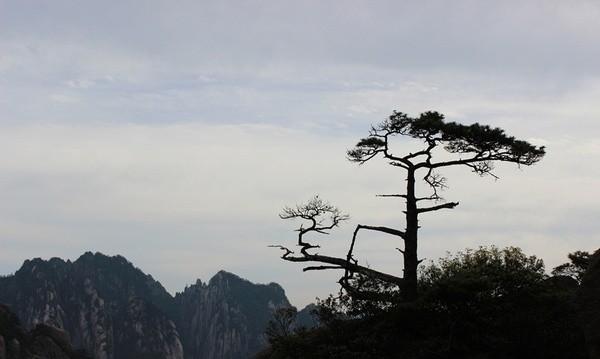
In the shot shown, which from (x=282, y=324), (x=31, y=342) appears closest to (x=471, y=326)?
(x=282, y=324)

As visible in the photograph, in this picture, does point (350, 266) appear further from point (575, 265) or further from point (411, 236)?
point (575, 265)

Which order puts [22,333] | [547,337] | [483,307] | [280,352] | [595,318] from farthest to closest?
[22,333] < [280,352] < [483,307] < [547,337] < [595,318]

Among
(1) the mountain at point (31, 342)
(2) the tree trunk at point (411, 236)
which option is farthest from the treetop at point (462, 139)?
(1) the mountain at point (31, 342)

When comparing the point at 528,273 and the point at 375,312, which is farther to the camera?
the point at 375,312

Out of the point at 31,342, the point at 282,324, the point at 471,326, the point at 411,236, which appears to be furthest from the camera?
the point at 31,342

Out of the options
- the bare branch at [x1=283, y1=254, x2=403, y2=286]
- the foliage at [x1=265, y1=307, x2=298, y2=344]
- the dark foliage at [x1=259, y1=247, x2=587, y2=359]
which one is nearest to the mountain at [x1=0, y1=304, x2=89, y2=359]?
the foliage at [x1=265, y1=307, x2=298, y2=344]

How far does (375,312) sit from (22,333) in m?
111

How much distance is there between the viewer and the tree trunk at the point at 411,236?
3134cm

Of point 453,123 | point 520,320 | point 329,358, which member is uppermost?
point 453,123

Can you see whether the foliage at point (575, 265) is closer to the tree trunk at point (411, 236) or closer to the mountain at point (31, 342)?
the tree trunk at point (411, 236)

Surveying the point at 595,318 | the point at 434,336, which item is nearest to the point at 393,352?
the point at 434,336

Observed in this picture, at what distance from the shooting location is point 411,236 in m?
32.0

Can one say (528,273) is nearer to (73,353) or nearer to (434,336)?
(434,336)

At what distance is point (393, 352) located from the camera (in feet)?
89.5
